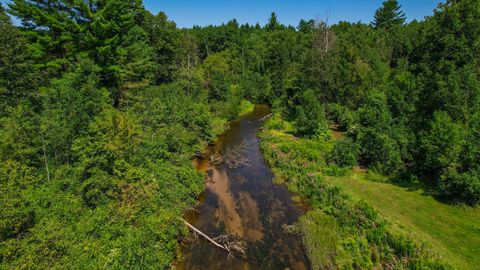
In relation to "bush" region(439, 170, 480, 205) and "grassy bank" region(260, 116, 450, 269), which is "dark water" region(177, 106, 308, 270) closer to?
"grassy bank" region(260, 116, 450, 269)

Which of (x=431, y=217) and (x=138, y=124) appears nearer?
(x=431, y=217)

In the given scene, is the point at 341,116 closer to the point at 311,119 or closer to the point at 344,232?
the point at 311,119

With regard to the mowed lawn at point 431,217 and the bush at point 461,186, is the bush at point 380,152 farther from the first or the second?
the bush at point 461,186

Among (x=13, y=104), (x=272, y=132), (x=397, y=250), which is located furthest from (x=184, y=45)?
(x=397, y=250)

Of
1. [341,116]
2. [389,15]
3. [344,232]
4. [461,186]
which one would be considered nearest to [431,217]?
[461,186]

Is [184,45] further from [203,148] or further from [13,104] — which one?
[13,104]

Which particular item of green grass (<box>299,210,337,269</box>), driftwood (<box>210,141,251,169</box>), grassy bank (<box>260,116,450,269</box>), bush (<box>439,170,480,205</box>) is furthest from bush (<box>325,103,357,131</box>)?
green grass (<box>299,210,337,269</box>)

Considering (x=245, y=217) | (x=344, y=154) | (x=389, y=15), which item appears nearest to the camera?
(x=245, y=217)
